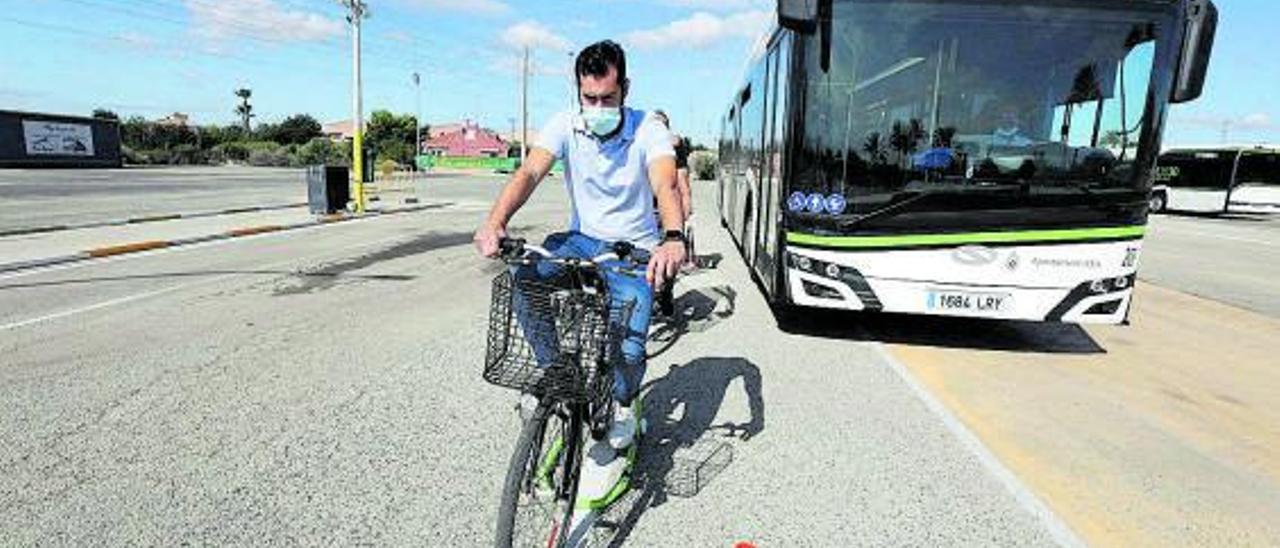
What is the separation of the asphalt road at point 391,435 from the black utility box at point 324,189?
11167 millimetres

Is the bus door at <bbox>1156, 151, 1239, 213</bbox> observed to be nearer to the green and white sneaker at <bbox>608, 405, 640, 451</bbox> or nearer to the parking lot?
the parking lot

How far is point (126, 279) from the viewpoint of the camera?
9.63 m

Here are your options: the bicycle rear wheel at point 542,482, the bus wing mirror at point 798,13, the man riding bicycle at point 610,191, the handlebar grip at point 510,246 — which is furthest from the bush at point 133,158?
Result: the bicycle rear wheel at point 542,482

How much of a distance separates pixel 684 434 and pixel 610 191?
1.73m

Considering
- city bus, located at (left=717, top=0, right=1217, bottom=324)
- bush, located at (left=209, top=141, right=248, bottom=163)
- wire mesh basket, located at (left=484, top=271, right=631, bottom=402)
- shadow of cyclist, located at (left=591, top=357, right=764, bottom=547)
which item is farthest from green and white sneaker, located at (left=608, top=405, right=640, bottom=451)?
bush, located at (left=209, top=141, right=248, bottom=163)

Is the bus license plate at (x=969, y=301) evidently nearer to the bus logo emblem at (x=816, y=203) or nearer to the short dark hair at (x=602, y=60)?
the bus logo emblem at (x=816, y=203)

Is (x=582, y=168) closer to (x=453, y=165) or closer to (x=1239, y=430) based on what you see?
(x=1239, y=430)

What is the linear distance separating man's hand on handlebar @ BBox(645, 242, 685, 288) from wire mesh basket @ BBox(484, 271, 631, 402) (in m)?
0.18

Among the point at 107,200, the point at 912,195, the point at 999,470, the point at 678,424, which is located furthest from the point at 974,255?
the point at 107,200

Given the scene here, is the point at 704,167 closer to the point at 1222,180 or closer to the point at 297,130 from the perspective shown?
the point at 1222,180

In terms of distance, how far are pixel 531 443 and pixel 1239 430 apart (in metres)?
4.65

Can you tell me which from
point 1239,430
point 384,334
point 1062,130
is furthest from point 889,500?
point 384,334

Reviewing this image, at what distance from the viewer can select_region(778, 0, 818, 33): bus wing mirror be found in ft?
19.6

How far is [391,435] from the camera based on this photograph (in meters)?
4.47
